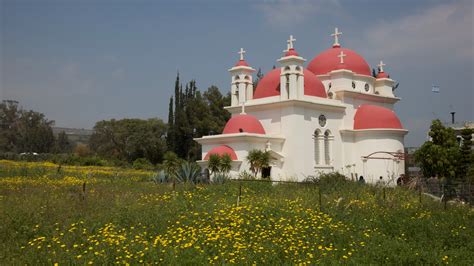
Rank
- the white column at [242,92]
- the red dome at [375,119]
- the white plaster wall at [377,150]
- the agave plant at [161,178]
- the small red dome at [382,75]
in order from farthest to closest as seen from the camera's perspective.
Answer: the small red dome at [382,75] → the white column at [242,92] → the red dome at [375,119] → the white plaster wall at [377,150] → the agave plant at [161,178]

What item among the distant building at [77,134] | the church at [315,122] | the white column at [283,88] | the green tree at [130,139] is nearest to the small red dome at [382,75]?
the church at [315,122]

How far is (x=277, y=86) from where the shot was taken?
112 ft

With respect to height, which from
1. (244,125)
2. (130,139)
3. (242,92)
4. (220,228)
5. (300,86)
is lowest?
(220,228)

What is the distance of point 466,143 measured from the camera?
34188 mm

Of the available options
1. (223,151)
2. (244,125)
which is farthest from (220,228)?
(244,125)

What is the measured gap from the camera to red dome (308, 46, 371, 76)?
37438 mm

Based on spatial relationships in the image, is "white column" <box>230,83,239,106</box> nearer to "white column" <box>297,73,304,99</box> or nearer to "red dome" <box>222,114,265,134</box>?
"red dome" <box>222,114,265,134</box>

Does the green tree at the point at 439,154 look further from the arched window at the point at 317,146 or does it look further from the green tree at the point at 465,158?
the arched window at the point at 317,146

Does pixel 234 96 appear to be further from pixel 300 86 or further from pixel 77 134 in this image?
pixel 77 134

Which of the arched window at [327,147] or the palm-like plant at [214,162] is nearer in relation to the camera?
the palm-like plant at [214,162]

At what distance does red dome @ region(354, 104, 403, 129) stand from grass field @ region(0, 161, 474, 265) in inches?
718

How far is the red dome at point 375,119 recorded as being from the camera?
35.2 metres

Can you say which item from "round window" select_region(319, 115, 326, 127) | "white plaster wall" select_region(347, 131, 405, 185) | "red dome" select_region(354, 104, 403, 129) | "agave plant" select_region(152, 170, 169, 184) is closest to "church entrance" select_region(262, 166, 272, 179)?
"round window" select_region(319, 115, 326, 127)

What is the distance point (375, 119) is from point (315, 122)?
4867mm
